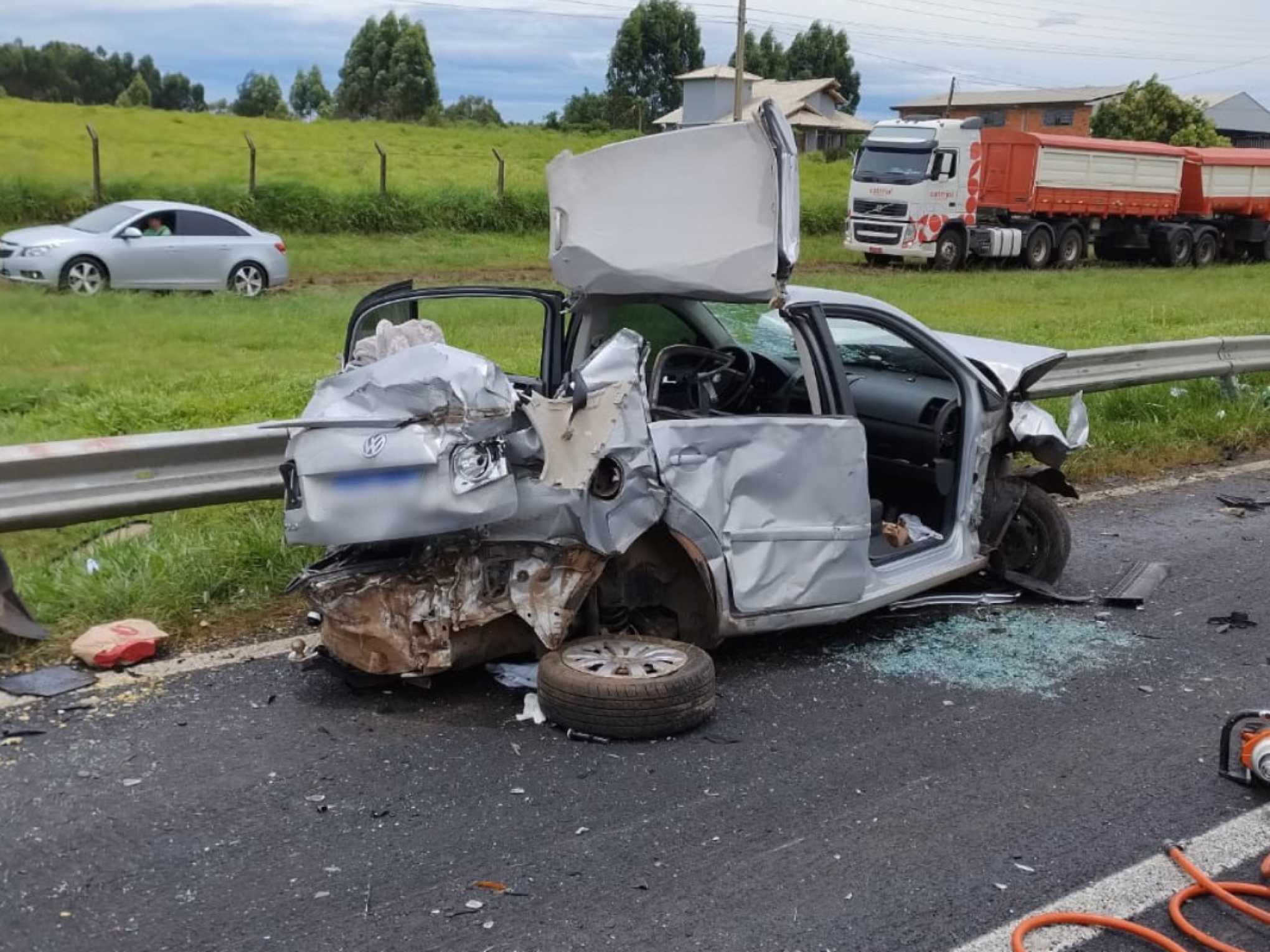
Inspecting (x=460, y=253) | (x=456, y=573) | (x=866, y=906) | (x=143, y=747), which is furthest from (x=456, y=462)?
(x=460, y=253)

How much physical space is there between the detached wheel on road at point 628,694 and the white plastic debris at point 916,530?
1.57 m

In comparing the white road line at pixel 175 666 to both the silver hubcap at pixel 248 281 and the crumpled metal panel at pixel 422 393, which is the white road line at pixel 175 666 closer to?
the crumpled metal panel at pixel 422 393

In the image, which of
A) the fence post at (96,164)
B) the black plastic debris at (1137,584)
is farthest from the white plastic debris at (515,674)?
the fence post at (96,164)

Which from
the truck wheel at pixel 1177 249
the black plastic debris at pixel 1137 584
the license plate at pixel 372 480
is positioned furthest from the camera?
the truck wheel at pixel 1177 249

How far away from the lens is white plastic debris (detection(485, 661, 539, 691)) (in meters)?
4.54

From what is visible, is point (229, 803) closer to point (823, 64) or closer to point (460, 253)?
point (460, 253)

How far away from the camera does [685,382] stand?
5.33 metres

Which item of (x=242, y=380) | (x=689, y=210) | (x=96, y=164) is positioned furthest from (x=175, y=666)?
(x=96, y=164)

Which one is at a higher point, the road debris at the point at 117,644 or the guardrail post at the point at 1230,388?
the guardrail post at the point at 1230,388

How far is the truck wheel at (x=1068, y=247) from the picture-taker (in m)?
28.6

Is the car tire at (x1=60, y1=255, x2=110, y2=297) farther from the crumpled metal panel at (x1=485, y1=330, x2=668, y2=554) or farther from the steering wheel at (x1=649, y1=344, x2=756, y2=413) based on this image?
the crumpled metal panel at (x1=485, y1=330, x2=668, y2=554)

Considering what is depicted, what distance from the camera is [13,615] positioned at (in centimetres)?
478

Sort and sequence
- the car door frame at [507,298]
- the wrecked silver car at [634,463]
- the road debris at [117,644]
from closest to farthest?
the wrecked silver car at [634,463]
the road debris at [117,644]
the car door frame at [507,298]

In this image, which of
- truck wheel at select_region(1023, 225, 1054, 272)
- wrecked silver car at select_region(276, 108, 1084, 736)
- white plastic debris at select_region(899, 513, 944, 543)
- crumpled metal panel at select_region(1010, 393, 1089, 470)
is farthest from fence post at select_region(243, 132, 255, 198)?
crumpled metal panel at select_region(1010, 393, 1089, 470)
